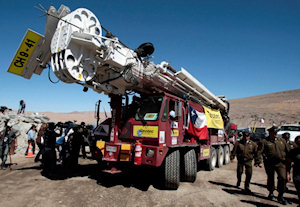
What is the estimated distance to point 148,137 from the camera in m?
5.66

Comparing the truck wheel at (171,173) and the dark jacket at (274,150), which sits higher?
the dark jacket at (274,150)

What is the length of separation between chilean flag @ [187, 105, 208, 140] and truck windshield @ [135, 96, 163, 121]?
5.45 ft

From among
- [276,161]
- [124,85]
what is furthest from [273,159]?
[124,85]

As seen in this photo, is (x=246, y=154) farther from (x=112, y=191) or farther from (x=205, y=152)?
(x=112, y=191)

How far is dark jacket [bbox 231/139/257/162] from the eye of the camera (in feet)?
19.9

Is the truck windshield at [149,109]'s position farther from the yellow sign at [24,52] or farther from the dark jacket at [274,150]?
the yellow sign at [24,52]

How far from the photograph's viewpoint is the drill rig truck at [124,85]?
15.4ft

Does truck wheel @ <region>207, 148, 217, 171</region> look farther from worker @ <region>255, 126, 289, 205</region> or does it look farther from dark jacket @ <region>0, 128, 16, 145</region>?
dark jacket @ <region>0, 128, 16, 145</region>

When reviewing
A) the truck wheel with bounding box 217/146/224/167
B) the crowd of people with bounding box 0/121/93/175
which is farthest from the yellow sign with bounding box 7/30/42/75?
the truck wheel with bounding box 217/146/224/167

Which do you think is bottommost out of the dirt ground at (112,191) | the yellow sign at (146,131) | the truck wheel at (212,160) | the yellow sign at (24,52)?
the dirt ground at (112,191)

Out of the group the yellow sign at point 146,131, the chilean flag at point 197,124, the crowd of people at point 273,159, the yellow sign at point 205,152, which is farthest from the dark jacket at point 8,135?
the crowd of people at point 273,159

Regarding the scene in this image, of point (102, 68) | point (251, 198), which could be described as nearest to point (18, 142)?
point (102, 68)

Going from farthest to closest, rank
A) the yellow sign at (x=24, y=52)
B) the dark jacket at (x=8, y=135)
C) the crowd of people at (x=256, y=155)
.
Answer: the dark jacket at (x=8, y=135)
the crowd of people at (x=256, y=155)
the yellow sign at (x=24, y=52)

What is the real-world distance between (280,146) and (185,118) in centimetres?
287
